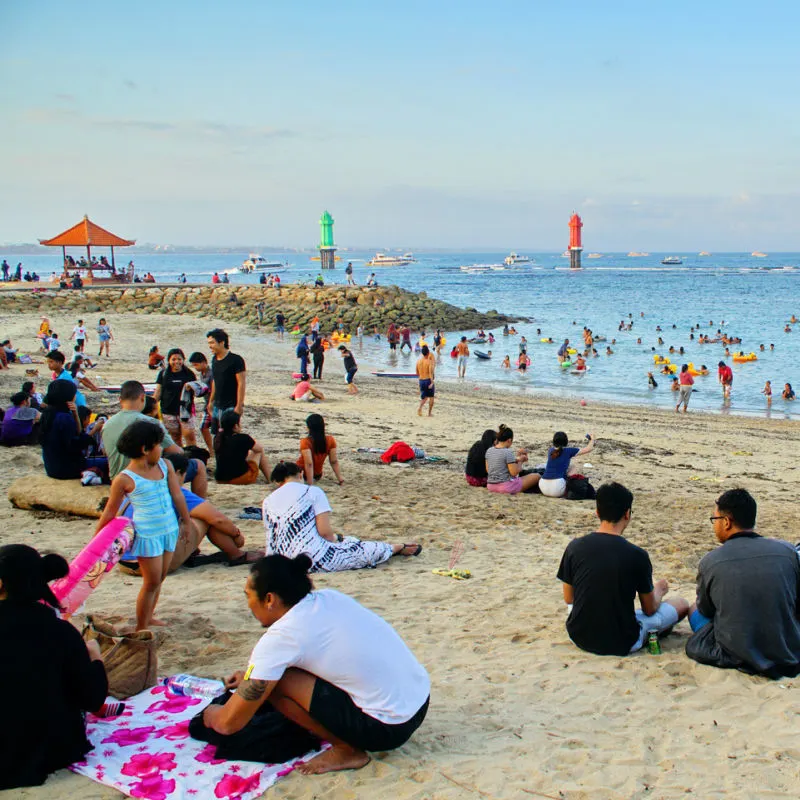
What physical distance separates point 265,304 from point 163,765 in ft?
131

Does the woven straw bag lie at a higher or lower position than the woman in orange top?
lower

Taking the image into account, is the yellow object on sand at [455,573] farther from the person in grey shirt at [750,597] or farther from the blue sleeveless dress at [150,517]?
the blue sleeveless dress at [150,517]

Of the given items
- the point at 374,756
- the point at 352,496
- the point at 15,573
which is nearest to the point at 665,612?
the point at 374,756

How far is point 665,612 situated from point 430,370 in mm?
11067

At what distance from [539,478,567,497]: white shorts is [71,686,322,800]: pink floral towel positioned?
20.7 ft

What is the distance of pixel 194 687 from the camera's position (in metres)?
4.23

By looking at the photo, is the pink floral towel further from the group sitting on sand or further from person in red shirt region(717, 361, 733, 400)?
person in red shirt region(717, 361, 733, 400)

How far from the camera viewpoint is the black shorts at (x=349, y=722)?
11.5ft

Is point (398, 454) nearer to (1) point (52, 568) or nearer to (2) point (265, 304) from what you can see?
(1) point (52, 568)

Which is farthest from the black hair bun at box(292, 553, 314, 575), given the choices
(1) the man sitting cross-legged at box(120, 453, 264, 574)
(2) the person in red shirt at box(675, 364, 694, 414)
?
(2) the person in red shirt at box(675, 364, 694, 414)

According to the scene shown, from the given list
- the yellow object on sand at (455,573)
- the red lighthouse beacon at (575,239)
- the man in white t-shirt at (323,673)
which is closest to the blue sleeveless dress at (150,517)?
the man in white t-shirt at (323,673)

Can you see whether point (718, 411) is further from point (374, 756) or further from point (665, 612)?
point (374, 756)

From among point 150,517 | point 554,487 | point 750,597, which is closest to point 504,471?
point 554,487

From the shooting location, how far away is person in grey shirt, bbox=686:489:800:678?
4535 mm
